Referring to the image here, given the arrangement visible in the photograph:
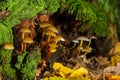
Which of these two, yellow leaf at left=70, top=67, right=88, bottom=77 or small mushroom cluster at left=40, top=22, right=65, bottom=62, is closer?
small mushroom cluster at left=40, top=22, right=65, bottom=62

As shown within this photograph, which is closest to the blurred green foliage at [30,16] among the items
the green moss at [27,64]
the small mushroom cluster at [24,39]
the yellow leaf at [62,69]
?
the green moss at [27,64]

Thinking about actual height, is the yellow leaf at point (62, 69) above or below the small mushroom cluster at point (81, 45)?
below

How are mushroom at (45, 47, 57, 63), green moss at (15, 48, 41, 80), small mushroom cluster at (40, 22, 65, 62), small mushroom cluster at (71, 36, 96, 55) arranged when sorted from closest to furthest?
green moss at (15, 48, 41, 80), small mushroom cluster at (40, 22, 65, 62), mushroom at (45, 47, 57, 63), small mushroom cluster at (71, 36, 96, 55)

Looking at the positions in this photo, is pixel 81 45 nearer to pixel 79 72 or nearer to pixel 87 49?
pixel 87 49

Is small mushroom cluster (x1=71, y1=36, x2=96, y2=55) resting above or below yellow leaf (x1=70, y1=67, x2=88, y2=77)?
above

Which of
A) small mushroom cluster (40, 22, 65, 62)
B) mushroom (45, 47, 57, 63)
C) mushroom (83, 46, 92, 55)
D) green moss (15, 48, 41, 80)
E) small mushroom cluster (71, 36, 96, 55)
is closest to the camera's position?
green moss (15, 48, 41, 80)

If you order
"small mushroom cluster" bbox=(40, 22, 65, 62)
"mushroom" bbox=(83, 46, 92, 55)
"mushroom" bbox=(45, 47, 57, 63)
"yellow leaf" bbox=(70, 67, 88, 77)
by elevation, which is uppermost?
"small mushroom cluster" bbox=(40, 22, 65, 62)

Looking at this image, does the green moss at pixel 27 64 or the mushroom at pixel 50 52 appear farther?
the mushroom at pixel 50 52

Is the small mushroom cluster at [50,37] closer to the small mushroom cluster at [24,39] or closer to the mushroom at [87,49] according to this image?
the small mushroom cluster at [24,39]

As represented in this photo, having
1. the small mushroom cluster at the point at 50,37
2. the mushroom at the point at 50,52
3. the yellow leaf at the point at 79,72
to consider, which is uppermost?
the small mushroom cluster at the point at 50,37

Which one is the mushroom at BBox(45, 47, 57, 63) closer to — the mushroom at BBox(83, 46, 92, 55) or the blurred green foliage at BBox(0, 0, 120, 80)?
the blurred green foliage at BBox(0, 0, 120, 80)

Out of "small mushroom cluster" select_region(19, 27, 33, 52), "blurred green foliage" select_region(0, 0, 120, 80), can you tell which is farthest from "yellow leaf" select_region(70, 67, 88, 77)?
"small mushroom cluster" select_region(19, 27, 33, 52)

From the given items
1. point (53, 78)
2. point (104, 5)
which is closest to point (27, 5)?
point (53, 78)
